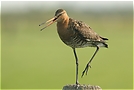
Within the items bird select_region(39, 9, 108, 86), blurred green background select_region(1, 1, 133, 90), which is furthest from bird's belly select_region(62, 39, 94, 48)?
blurred green background select_region(1, 1, 133, 90)

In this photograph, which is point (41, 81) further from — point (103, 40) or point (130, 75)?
point (103, 40)

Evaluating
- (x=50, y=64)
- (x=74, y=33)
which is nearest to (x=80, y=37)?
(x=74, y=33)

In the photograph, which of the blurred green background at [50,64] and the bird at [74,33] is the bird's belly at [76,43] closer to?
the bird at [74,33]

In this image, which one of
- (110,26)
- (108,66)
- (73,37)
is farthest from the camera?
(110,26)

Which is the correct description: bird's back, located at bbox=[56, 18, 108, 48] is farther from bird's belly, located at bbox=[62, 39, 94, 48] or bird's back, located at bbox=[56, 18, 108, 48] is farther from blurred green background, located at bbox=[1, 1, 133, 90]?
blurred green background, located at bbox=[1, 1, 133, 90]

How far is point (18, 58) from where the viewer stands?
32.4 meters

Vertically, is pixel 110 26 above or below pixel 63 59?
above

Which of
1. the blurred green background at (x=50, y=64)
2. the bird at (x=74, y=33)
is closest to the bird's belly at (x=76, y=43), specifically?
the bird at (x=74, y=33)

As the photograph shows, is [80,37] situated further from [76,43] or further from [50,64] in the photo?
[50,64]

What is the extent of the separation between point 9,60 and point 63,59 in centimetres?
398

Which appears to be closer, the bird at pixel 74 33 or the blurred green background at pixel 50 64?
the bird at pixel 74 33

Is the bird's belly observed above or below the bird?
below

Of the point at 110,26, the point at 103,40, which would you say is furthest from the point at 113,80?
the point at 110,26

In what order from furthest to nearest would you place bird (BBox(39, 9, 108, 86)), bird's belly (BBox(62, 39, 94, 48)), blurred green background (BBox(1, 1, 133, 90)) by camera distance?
blurred green background (BBox(1, 1, 133, 90)) → bird's belly (BBox(62, 39, 94, 48)) → bird (BBox(39, 9, 108, 86))
